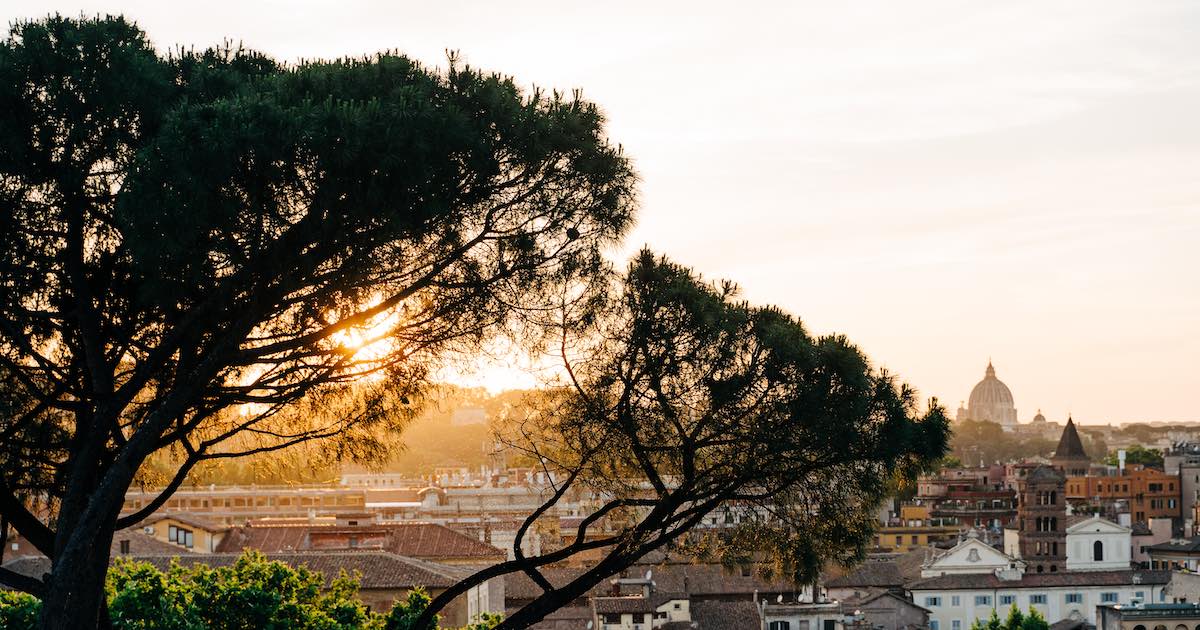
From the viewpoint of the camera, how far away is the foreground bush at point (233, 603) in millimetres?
14750

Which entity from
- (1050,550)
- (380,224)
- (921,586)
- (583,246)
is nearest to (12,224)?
(380,224)

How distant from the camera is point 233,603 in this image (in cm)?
1589

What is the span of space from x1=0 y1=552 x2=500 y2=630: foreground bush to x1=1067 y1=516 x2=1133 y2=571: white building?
49487mm

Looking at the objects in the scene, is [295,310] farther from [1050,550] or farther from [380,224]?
[1050,550]

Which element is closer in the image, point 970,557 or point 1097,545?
point 970,557

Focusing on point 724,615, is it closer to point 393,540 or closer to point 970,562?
point 393,540

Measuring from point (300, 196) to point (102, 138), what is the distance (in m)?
1.63

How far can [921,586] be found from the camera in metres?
53.2

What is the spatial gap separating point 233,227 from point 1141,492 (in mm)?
89619

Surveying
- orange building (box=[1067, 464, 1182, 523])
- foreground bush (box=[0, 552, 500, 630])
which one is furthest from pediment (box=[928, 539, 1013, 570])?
foreground bush (box=[0, 552, 500, 630])

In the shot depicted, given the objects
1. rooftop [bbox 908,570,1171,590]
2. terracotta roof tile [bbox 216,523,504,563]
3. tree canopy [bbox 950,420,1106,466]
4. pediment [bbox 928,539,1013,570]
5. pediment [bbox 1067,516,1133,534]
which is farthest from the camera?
tree canopy [bbox 950,420,1106,466]

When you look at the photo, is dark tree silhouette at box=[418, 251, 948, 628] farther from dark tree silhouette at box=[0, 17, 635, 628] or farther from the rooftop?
the rooftop

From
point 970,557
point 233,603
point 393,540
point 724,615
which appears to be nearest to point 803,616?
point 724,615

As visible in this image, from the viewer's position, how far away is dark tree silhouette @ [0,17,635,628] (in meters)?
9.89
